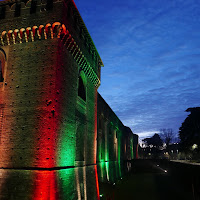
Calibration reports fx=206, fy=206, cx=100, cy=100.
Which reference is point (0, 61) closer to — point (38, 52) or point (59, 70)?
point (38, 52)

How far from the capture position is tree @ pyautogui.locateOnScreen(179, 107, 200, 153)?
32.8m

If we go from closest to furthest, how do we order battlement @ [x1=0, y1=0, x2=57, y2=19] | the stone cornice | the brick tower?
the brick tower < the stone cornice < battlement @ [x1=0, y1=0, x2=57, y2=19]

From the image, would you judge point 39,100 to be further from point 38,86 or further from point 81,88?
point 81,88

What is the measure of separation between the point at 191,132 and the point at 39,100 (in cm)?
3049

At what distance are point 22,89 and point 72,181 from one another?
17.1ft

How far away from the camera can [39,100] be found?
9.54 m

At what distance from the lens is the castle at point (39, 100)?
8781 millimetres

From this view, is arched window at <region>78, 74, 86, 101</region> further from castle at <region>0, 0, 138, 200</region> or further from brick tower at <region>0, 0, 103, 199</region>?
brick tower at <region>0, 0, 103, 199</region>

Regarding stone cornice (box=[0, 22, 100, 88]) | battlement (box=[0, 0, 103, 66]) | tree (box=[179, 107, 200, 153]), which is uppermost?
battlement (box=[0, 0, 103, 66])

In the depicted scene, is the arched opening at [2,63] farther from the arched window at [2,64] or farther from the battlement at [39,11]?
the battlement at [39,11]

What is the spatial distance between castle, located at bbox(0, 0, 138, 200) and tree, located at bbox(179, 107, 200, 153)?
83.7ft

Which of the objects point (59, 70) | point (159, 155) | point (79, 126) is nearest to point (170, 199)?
point (79, 126)


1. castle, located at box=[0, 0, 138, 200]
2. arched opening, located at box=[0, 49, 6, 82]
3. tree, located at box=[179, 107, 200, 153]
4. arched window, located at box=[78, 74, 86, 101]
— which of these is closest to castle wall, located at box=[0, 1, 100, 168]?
castle, located at box=[0, 0, 138, 200]

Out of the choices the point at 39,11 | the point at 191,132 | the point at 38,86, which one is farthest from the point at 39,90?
the point at 191,132
